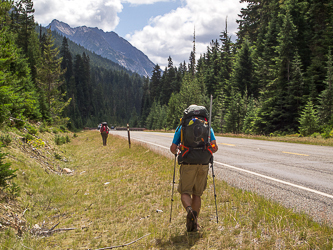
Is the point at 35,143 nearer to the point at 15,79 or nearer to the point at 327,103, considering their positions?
the point at 15,79

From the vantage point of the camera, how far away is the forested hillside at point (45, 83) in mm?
11781

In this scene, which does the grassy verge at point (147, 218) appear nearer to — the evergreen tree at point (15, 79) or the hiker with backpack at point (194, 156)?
the hiker with backpack at point (194, 156)

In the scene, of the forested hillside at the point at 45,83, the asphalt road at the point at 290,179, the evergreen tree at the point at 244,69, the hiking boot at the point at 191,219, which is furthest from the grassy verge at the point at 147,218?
the evergreen tree at the point at 244,69

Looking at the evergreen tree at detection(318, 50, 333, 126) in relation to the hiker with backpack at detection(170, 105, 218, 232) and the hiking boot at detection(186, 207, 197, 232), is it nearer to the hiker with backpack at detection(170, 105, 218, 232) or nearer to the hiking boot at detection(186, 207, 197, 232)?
the hiker with backpack at detection(170, 105, 218, 232)

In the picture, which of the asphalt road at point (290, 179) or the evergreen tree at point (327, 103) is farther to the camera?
the evergreen tree at point (327, 103)

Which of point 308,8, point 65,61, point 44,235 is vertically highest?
point 65,61

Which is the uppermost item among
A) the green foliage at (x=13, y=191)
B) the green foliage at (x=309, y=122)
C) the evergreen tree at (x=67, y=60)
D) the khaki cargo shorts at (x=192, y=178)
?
the evergreen tree at (x=67, y=60)

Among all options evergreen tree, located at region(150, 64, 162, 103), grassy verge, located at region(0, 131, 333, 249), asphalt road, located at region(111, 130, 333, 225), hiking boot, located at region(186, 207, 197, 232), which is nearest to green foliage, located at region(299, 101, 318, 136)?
asphalt road, located at region(111, 130, 333, 225)

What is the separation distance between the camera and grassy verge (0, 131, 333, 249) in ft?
10.7

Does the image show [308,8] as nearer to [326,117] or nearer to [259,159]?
[326,117]

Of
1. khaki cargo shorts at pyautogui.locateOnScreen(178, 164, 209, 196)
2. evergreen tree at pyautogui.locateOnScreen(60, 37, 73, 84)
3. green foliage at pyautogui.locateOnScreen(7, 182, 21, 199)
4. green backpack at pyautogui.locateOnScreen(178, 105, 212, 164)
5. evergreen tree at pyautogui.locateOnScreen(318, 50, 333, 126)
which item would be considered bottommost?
green foliage at pyautogui.locateOnScreen(7, 182, 21, 199)

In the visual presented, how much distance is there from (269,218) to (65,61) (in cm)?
11537

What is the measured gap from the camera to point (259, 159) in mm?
9477

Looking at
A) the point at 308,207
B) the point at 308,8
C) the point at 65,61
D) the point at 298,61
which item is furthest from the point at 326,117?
the point at 65,61
